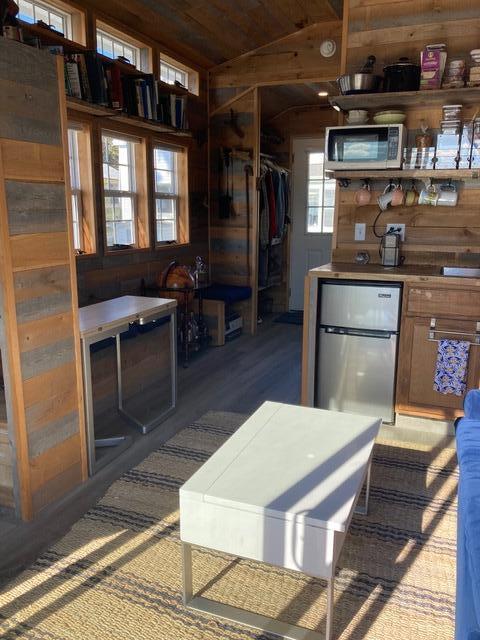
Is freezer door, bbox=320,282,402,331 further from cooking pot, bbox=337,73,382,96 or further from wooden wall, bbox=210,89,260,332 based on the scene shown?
wooden wall, bbox=210,89,260,332

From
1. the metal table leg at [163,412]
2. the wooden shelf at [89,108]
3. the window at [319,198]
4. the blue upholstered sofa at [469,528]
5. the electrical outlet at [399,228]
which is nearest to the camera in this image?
the blue upholstered sofa at [469,528]

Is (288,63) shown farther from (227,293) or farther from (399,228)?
(399,228)

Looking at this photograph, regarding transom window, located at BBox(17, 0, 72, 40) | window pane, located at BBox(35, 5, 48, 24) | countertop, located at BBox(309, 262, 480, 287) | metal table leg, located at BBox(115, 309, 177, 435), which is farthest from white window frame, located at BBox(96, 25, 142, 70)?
countertop, located at BBox(309, 262, 480, 287)

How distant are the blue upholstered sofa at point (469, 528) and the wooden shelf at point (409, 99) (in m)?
2.20

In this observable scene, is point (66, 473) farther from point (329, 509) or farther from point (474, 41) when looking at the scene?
point (474, 41)

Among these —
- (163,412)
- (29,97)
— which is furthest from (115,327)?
(29,97)

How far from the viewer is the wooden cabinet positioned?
117 inches

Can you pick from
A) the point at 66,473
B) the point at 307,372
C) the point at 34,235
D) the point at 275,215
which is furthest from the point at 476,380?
the point at 275,215

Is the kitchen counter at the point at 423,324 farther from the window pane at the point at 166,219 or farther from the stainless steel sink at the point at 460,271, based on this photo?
the window pane at the point at 166,219

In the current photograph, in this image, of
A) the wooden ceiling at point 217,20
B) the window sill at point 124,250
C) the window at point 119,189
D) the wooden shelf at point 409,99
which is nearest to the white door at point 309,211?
the wooden ceiling at point 217,20

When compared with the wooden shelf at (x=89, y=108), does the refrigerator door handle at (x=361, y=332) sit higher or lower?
lower

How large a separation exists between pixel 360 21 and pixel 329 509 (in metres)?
3.15

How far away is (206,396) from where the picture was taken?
12.3 ft

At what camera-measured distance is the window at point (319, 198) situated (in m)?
6.42
